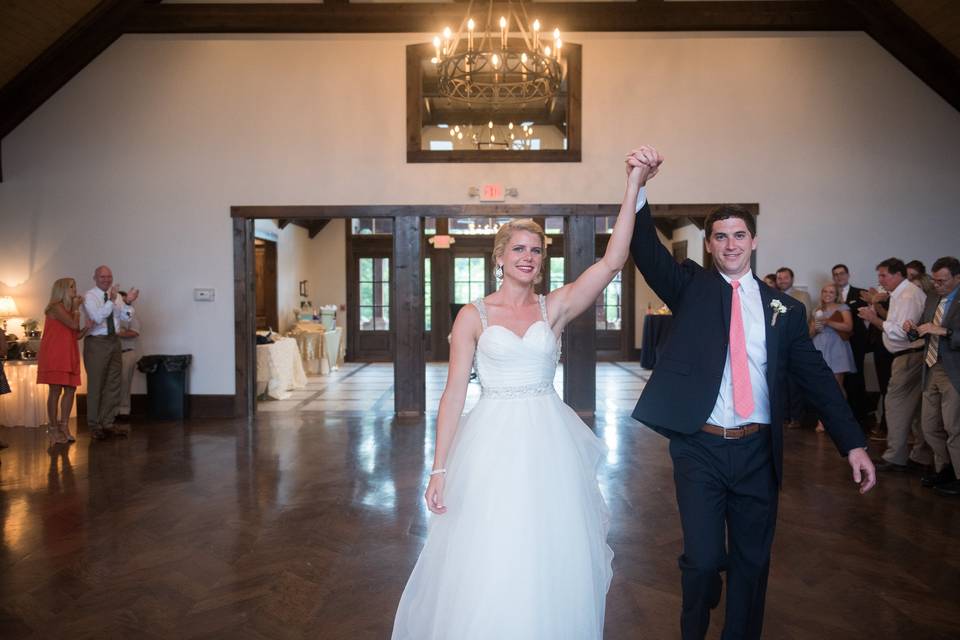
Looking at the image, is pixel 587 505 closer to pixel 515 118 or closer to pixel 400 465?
pixel 400 465

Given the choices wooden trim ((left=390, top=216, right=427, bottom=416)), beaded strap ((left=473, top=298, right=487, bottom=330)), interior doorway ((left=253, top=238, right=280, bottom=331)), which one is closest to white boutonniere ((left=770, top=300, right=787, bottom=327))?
beaded strap ((left=473, top=298, right=487, bottom=330))

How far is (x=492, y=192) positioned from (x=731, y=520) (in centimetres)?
593

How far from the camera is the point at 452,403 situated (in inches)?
91.6

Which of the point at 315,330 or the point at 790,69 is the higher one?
the point at 790,69

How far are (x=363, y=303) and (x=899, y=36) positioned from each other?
10077 mm

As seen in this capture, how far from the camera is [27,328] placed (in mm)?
7859

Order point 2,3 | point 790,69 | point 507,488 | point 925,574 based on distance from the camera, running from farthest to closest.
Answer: point 790,69 < point 2,3 < point 925,574 < point 507,488

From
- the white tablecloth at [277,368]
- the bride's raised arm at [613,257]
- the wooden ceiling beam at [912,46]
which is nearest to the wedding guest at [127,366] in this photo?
the white tablecloth at [277,368]

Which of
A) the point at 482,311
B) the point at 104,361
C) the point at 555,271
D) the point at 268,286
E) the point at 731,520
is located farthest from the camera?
the point at 555,271

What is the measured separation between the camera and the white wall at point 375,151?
25.8ft

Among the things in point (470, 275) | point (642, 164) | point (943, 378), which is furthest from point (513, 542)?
point (470, 275)

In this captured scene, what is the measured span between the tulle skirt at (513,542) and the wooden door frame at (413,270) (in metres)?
5.51

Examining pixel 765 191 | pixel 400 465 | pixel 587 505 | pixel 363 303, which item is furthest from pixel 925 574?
pixel 363 303

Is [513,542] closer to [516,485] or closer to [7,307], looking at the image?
[516,485]
